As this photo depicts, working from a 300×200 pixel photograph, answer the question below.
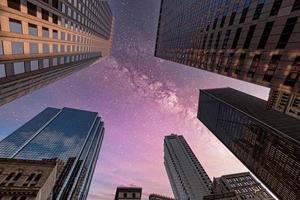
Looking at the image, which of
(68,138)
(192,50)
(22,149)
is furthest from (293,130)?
(22,149)

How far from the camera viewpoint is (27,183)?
57281 millimetres

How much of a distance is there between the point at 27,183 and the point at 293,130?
132 metres

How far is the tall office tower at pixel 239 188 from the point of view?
105938 millimetres

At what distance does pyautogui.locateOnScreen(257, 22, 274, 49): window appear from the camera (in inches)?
912

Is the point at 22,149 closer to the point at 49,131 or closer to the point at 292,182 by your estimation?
the point at 49,131

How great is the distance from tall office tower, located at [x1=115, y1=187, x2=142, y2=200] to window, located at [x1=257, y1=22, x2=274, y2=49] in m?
79.8

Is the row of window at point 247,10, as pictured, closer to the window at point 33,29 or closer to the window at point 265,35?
the window at point 265,35

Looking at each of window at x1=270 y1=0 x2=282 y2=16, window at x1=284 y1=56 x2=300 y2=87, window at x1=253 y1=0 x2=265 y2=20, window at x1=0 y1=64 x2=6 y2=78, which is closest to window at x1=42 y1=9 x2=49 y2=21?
window at x1=0 y1=64 x2=6 y2=78

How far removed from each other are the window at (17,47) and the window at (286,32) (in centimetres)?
3768

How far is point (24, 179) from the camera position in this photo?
58438 mm

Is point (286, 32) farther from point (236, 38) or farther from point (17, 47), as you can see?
point (17, 47)

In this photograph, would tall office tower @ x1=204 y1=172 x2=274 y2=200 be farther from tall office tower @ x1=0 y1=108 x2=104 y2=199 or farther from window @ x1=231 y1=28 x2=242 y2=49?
tall office tower @ x1=0 y1=108 x2=104 y2=199

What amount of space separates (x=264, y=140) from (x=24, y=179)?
119735 mm

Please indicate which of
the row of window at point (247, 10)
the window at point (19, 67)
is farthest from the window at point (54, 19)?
the row of window at point (247, 10)
